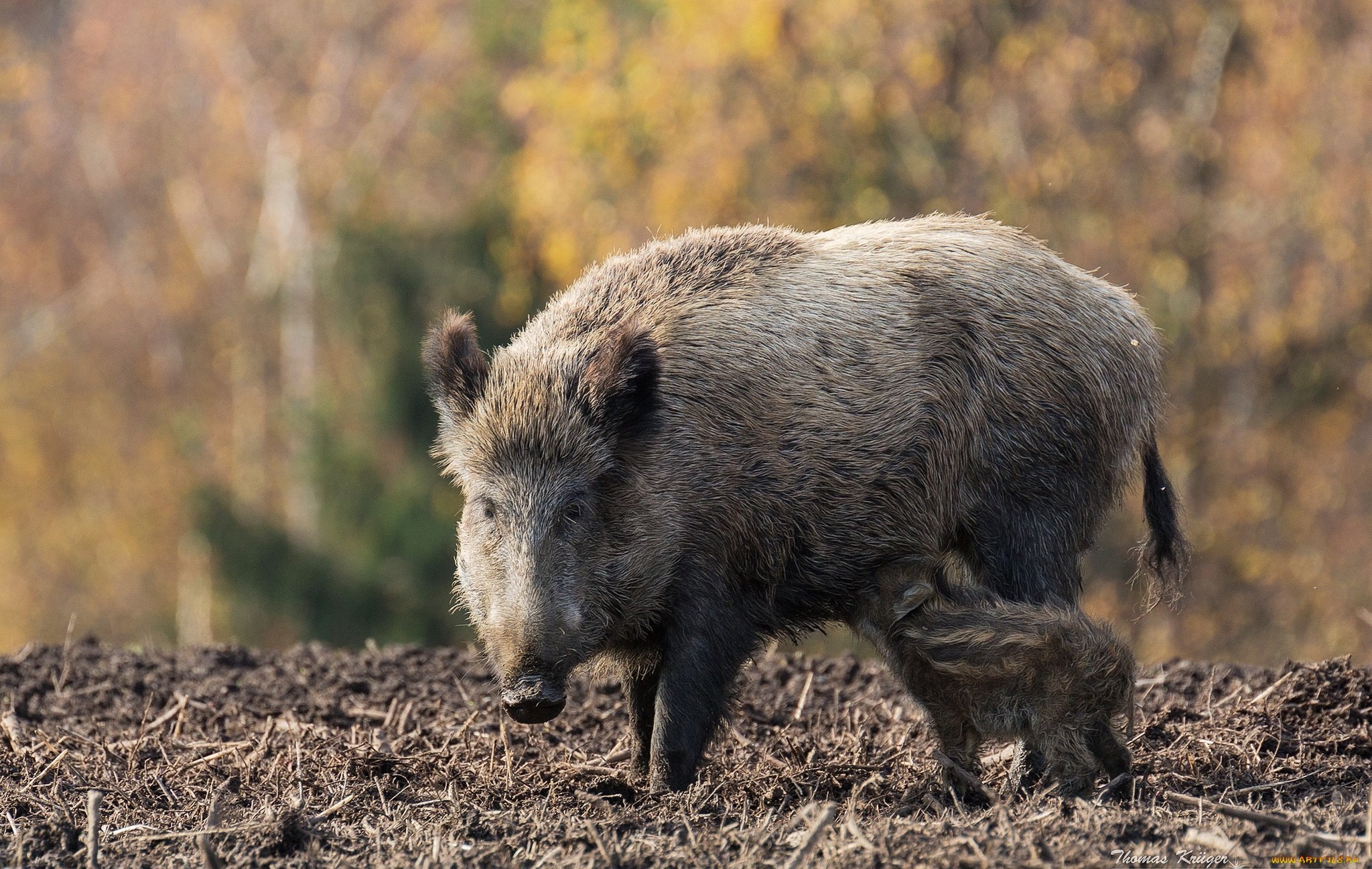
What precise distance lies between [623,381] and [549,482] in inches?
16.8

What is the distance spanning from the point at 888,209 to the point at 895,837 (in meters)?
12.7


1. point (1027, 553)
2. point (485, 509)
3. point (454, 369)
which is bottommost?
point (1027, 553)

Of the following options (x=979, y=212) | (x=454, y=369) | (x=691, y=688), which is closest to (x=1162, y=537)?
(x=691, y=688)

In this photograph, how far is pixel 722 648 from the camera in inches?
211

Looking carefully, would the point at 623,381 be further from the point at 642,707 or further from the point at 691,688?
the point at 642,707

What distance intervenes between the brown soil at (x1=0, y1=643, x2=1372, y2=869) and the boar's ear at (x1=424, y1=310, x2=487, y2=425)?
1.17m

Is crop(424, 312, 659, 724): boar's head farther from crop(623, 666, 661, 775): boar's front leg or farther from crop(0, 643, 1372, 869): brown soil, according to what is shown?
crop(0, 643, 1372, 869): brown soil

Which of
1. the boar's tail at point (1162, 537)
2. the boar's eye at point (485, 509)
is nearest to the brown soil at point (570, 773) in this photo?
the boar's tail at point (1162, 537)

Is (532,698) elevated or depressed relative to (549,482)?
depressed

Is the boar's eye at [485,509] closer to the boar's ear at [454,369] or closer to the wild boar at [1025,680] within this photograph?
the boar's ear at [454,369]

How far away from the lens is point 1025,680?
5.07 metres

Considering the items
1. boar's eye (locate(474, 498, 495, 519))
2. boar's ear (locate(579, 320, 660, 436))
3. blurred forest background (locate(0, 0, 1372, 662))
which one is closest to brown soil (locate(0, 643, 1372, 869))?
boar's eye (locate(474, 498, 495, 519))

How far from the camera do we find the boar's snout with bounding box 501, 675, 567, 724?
4883 mm

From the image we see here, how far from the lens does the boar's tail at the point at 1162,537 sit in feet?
20.9
